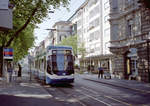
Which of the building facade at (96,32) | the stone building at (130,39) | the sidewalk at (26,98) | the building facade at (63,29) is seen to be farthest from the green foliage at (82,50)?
the sidewalk at (26,98)

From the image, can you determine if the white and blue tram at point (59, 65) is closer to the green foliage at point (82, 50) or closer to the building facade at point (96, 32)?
the building facade at point (96, 32)

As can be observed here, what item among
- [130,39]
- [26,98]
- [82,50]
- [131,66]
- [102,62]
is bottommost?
[26,98]

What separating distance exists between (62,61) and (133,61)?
11927 millimetres

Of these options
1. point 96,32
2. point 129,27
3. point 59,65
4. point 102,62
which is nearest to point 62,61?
point 59,65

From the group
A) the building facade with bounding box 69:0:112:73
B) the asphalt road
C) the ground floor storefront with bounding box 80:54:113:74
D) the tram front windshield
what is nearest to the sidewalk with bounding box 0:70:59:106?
the asphalt road

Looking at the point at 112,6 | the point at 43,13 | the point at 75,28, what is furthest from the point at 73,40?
the point at 43,13

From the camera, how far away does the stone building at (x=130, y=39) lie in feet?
88.7

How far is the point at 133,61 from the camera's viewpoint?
1214 inches

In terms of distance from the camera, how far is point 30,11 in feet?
78.8

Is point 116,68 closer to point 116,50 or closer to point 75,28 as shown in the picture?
point 116,50

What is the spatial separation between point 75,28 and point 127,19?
59.1 m

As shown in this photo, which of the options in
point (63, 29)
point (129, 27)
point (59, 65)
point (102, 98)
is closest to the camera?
point (102, 98)

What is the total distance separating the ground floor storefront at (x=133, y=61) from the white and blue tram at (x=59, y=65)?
259 inches

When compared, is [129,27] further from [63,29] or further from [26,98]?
[63,29]
